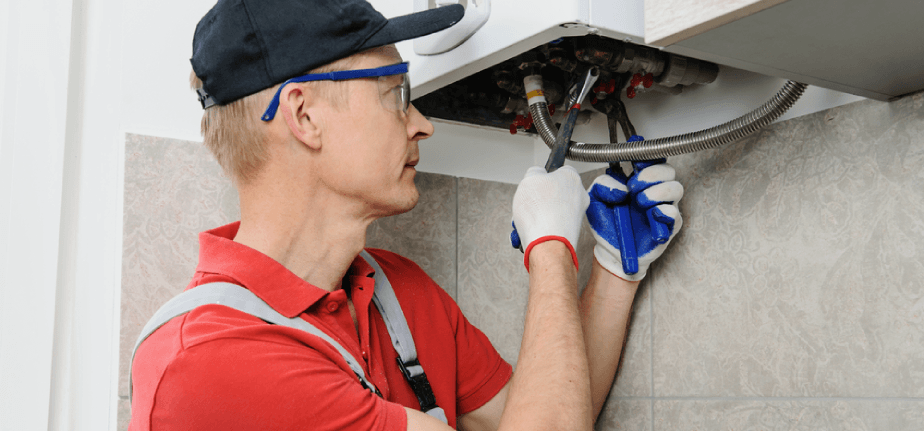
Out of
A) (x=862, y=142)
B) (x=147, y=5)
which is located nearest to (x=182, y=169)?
(x=147, y=5)

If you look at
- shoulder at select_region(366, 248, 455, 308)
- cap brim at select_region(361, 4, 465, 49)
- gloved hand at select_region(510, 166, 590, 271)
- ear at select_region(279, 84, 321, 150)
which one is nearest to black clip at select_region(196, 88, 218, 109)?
ear at select_region(279, 84, 321, 150)

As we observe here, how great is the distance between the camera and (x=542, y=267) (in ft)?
3.05

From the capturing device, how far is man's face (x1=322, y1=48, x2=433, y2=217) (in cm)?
90

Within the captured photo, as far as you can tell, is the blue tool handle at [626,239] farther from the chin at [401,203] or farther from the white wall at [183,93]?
the chin at [401,203]

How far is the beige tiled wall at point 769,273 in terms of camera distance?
2.72 ft

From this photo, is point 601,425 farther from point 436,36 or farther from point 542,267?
point 436,36

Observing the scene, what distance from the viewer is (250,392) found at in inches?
27.0

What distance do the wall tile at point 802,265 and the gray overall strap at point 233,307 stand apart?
1.68ft

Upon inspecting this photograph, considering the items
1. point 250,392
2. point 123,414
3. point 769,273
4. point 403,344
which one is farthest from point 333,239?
point 769,273

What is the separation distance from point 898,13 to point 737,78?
0.42m

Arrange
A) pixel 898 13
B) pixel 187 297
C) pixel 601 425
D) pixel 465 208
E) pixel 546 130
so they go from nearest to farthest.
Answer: pixel 898 13 < pixel 187 297 < pixel 546 130 < pixel 601 425 < pixel 465 208

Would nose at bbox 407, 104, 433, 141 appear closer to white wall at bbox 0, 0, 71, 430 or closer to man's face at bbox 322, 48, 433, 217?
man's face at bbox 322, 48, 433, 217

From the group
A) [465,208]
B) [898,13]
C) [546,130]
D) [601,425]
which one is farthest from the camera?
[465,208]

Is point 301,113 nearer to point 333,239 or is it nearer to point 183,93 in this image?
point 333,239
